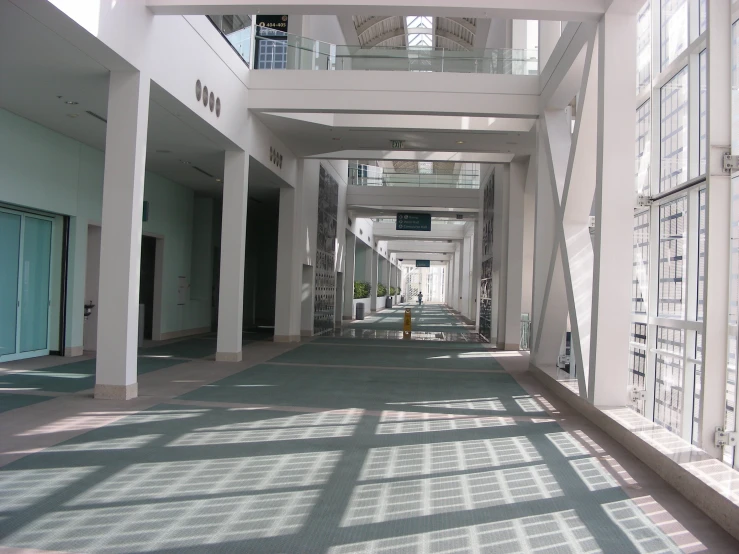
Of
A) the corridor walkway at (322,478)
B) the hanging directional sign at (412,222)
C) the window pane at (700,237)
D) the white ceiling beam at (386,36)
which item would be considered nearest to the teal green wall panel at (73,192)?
the corridor walkway at (322,478)

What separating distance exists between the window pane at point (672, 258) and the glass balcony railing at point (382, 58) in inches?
209

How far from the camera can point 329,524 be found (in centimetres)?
399

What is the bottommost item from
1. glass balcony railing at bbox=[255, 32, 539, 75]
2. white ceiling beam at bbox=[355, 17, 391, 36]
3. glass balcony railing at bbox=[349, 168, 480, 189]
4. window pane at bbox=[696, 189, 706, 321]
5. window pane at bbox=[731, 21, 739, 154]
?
window pane at bbox=[696, 189, 706, 321]

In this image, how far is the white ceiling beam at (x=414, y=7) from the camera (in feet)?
26.3

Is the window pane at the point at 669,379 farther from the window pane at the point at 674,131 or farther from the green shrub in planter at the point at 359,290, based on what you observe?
the green shrub in planter at the point at 359,290

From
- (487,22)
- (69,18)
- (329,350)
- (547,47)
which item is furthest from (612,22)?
(487,22)

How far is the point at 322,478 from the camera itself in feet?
16.2

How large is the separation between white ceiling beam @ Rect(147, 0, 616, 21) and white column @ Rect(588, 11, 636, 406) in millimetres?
511

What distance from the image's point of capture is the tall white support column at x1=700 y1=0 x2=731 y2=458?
509cm

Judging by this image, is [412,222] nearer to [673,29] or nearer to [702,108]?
[673,29]

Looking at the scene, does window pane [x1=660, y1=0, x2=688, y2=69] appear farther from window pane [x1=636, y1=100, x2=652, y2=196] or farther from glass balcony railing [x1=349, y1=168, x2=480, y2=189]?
glass balcony railing [x1=349, y1=168, x2=480, y2=189]

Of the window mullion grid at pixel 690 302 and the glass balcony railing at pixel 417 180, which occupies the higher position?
the glass balcony railing at pixel 417 180

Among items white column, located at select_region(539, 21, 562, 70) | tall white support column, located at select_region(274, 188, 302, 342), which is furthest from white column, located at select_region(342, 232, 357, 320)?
white column, located at select_region(539, 21, 562, 70)

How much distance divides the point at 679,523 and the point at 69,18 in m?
6.39
